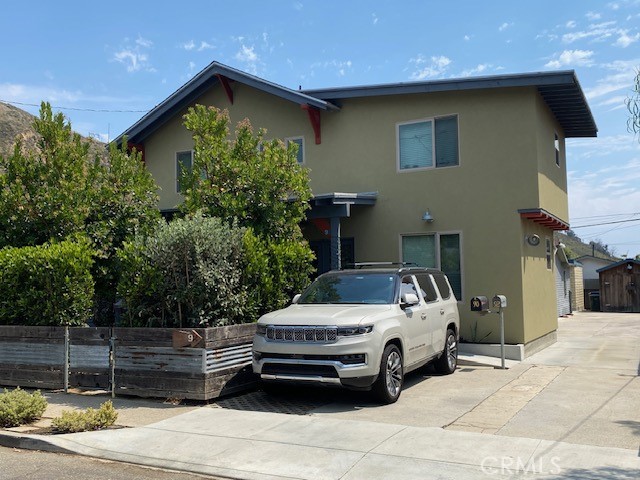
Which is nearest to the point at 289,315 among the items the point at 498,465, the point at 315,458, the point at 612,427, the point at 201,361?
the point at 201,361

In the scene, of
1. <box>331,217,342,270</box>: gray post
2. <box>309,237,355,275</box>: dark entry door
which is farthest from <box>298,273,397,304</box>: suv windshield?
<box>309,237,355,275</box>: dark entry door

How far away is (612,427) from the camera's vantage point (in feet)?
23.2

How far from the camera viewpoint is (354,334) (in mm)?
7941

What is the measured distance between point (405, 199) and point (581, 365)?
200 inches

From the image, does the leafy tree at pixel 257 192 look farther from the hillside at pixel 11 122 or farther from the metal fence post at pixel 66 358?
the hillside at pixel 11 122

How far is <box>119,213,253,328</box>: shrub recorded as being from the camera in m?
9.19

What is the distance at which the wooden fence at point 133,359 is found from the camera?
28.0 ft

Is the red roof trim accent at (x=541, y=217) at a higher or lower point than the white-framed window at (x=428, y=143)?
lower

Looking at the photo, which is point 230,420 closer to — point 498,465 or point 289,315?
point 289,315

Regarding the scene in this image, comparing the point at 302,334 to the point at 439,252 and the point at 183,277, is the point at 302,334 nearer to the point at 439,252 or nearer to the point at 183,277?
the point at 183,277

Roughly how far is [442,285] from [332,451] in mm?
5467

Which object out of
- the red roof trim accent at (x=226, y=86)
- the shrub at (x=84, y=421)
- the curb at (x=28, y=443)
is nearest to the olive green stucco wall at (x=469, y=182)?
the red roof trim accent at (x=226, y=86)
